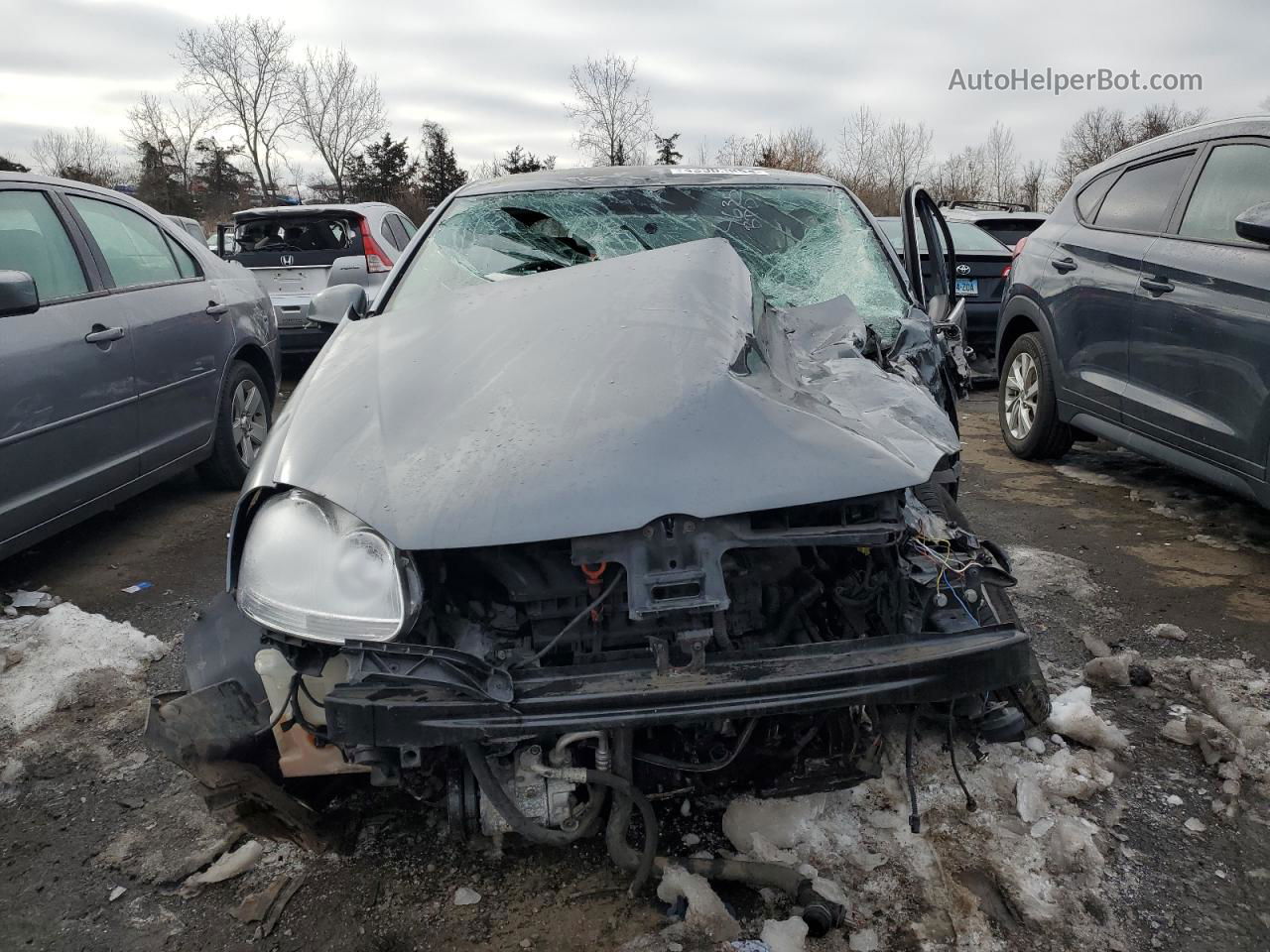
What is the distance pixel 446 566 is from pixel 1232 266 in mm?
3458

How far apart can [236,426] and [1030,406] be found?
15.4 ft

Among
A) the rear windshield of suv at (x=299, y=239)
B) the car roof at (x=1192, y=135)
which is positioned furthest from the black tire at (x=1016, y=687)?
the rear windshield of suv at (x=299, y=239)

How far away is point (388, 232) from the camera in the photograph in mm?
9000

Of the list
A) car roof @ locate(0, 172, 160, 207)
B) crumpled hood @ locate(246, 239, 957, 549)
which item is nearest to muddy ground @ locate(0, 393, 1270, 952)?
crumpled hood @ locate(246, 239, 957, 549)

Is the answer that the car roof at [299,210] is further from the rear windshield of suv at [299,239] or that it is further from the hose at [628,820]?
the hose at [628,820]

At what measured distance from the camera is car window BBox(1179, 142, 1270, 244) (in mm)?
3746

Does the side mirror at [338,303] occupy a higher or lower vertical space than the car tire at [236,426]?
higher

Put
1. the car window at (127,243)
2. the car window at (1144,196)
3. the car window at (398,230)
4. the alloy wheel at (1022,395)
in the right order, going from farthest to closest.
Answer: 1. the car window at (398,230)
2. the alloy wheel at (1022,395)
3. the car window at (1144,196)
4. the car window at (127,243)

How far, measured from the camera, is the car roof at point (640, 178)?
137 inches

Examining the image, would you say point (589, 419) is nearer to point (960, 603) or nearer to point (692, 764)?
point (692, 764)

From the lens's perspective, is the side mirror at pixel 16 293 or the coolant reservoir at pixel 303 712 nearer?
the coolant reservoir at pixel 303 712

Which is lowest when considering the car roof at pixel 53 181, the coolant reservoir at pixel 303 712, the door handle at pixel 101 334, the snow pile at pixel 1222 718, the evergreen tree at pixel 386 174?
the snow pile at pixel 1222 718

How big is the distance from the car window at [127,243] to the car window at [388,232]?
4.23 metres

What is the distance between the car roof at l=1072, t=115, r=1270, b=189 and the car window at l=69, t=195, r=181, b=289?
16.3ft
